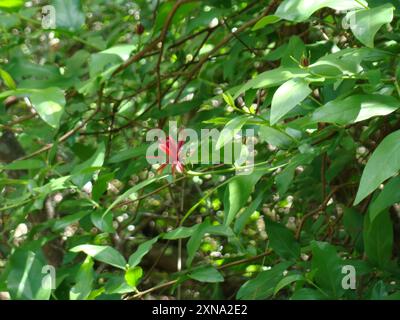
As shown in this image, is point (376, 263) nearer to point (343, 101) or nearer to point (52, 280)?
point (343, 101)

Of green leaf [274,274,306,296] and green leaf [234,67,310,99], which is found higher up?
green leaf [234,67,310,99]

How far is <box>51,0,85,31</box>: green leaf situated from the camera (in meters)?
1.22

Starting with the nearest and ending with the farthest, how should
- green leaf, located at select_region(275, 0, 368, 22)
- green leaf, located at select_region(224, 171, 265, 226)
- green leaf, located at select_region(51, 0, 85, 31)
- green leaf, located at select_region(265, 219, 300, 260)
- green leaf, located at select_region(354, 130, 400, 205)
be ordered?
green leaf, located at select_region(354, 130, 400, 205) < green leaf, located at select_region(275, 0, 368, 22) < green leaf, located at select_region(224, 171, 265, 226) < green leaf, located at select_region(265, 219, 300, 260) < green leaf, located at select_region(51, 0, 85, 31)

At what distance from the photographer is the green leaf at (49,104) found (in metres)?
0.94

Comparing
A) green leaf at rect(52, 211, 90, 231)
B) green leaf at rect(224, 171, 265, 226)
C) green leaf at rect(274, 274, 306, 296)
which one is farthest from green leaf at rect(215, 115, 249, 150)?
green leaf at rect(52, 211, 90, 231)

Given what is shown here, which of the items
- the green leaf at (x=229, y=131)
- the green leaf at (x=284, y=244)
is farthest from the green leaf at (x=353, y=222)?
the green leaf at (x=229, y=131)

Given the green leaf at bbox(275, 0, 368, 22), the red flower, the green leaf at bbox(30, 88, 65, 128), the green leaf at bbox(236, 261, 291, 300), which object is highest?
the green leaf at bbox(275, 0, 368, 22)

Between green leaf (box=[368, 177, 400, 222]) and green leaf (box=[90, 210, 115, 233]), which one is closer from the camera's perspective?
green leaf (box=[368, 177, 400, 222])

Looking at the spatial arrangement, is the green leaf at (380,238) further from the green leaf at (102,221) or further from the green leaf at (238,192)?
the green leaf at (102,221)

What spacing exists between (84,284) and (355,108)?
0.51m

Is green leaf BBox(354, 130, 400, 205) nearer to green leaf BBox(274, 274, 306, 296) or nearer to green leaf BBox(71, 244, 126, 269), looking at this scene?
green leaf BBox(274, 274, 306, 296)

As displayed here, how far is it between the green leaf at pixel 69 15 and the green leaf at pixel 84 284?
0.42 m
